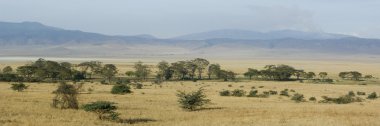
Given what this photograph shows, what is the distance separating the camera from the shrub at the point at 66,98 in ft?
127

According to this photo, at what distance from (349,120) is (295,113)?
16.5ft

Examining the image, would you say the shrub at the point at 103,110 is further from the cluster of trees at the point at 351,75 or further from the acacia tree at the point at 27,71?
the cluster of trees at the point at 351,75

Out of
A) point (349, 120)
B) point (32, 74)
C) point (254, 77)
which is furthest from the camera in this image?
point (254, 77)

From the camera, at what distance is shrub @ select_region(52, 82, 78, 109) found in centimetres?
3859

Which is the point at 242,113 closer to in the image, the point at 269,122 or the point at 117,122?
the point at 269,122

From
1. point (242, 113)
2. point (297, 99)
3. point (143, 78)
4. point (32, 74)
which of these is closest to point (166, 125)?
point (242, 113)

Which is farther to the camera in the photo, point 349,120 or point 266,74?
point 266,74

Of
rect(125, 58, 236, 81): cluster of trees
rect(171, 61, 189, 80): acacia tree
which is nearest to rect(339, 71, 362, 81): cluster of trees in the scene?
rect(125, 58, 236, 81): cluster of trees

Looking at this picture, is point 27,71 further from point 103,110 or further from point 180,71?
point 103,110

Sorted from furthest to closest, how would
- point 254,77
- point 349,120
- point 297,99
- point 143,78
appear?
1. point 254,77
2. point 143,78
3. point 297,99
4. point 349,120

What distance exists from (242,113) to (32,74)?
69.3 meters

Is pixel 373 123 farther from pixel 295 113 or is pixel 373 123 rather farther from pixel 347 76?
pixel 347 76

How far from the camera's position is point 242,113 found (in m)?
36.2

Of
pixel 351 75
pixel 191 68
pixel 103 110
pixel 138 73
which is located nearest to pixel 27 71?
pixel 138 73
